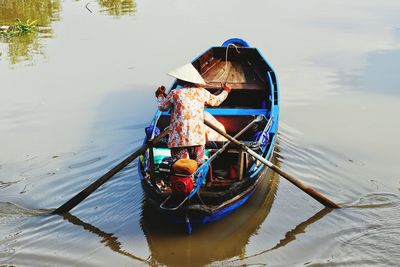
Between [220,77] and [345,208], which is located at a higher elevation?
[220,77]

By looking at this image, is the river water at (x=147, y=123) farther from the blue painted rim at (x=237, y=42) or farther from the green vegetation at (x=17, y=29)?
the blue painted rim at (x=237, y=42)

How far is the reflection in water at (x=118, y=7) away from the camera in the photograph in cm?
1904

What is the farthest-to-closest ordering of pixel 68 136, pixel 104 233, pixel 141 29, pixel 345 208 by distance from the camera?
pixel 141 29 < pixel 68 136 < pixel 345 208 < pixel 104 233

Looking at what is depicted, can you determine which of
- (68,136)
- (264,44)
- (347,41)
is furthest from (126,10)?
(68,136)

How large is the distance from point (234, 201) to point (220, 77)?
12.8 feet

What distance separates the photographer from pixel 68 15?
18391 mm

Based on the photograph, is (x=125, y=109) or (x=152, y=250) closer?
(x=152, y=250)

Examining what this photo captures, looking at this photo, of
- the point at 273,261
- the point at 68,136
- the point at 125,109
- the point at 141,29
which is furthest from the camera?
the point at 141,29

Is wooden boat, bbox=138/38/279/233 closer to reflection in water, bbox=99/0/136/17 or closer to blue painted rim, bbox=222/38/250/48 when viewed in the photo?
blue painted rim, bbox=222/38/250/48

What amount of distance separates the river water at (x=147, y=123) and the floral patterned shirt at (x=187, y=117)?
1004 mm

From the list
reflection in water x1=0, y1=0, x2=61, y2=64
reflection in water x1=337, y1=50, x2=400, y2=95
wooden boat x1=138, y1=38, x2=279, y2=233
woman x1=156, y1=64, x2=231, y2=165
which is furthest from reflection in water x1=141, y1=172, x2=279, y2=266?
reflection in water x1=0, y1=0, x2=61, y2=64

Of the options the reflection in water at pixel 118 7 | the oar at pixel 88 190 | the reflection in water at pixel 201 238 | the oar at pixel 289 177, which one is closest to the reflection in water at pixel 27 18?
the reflection in water at pixel 118 7

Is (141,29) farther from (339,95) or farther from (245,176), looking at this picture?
(245,176)

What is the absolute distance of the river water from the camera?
569 cm
